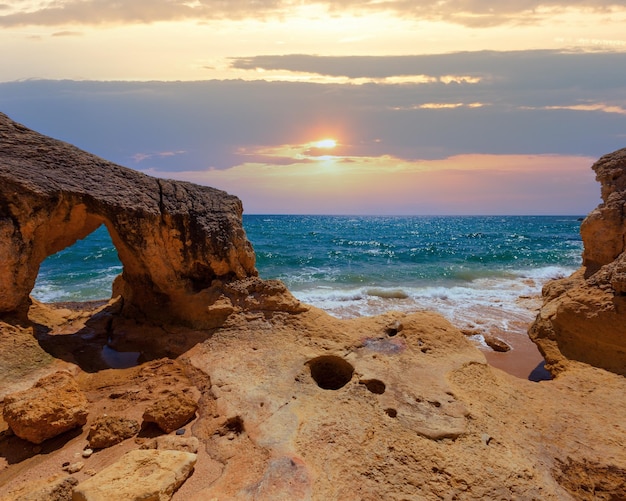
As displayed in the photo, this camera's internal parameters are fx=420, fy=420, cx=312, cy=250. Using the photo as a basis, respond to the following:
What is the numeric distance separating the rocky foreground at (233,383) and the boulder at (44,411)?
0.06 ft

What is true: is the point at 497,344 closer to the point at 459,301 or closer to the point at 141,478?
the point at 459,301

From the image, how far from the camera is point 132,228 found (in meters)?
6.01

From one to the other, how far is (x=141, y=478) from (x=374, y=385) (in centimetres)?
245

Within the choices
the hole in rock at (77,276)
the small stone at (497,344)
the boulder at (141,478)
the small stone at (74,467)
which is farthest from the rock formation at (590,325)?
the hole in rock at (77,276)

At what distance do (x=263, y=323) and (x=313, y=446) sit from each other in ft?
7.79

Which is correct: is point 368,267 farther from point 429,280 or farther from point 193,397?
point 193,397

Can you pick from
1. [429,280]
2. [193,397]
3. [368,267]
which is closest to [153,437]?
[193,397]

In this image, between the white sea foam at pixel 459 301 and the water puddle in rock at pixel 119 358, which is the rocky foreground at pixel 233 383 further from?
the white sea foam at pixel 459 301

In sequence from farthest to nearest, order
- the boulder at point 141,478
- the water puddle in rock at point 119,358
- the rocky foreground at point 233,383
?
1. the water puddle in rock at point 119,358
2. the rocky foreground at point 233,383
3. the boulder at point 141,478

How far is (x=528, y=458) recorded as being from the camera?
378 cm

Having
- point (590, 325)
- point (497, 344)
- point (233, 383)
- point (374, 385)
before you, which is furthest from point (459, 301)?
point (233, 383)

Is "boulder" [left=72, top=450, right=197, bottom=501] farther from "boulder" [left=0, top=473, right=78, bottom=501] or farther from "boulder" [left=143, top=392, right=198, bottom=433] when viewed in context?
"boulder" [left=143, top=392, right=198, bottom=433]

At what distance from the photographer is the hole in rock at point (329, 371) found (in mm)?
5184

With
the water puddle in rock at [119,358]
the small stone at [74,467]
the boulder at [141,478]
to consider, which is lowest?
the water puddle in rock at [119,358]
